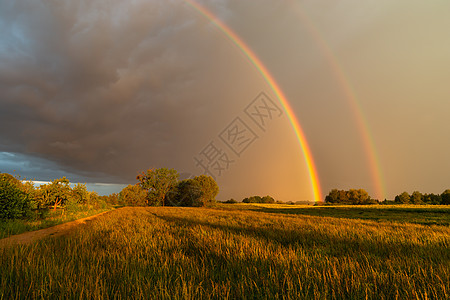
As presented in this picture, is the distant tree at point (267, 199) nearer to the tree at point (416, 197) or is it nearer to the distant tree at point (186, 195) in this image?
the distant tree at point (186, 195)

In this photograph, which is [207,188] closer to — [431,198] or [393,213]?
[393,213]

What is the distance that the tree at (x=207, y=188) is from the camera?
3012 inches

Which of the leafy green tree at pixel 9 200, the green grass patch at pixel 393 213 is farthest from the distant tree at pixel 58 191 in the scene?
the green grass patch at pixel 393 213

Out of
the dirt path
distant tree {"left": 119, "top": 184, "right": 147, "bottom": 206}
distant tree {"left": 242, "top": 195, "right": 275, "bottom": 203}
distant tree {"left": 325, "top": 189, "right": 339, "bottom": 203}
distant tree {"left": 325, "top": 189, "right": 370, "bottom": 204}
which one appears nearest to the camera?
the dirt path

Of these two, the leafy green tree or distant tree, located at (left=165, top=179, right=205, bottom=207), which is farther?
distant tree, located at (left=165, top=179, right=205, bottom=207)

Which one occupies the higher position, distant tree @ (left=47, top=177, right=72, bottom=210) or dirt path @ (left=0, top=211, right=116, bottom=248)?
distant tree @ (left=47, top=177, right=72, bottom=210)

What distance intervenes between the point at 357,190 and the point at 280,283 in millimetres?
132181

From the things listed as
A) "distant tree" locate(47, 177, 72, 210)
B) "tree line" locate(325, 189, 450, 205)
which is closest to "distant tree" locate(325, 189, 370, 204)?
"tree line" locate(325, 189, 450, 205)

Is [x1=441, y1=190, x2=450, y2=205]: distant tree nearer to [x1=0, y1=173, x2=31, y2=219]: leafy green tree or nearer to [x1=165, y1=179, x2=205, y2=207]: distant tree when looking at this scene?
[x1=165, y1=179, x2=205, y2=207]: distant tree

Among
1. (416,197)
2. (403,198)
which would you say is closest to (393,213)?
(403,198)

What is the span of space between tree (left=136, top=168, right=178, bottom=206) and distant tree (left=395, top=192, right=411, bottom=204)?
360 feet

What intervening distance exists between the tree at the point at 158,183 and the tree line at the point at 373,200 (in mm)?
86092

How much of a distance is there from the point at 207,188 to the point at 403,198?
326 feet

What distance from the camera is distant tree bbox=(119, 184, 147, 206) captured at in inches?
2810
